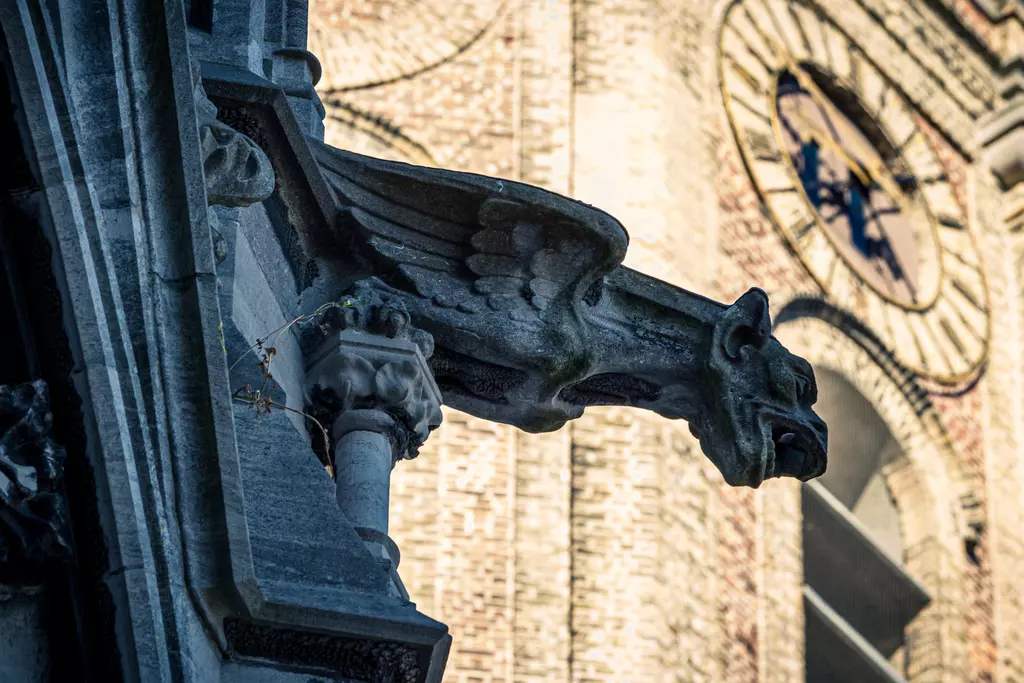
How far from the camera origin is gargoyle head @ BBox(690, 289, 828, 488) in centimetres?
520

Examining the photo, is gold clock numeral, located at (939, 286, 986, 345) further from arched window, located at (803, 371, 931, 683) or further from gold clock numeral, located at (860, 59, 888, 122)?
arched window, located at (803, 371, 931, 683)

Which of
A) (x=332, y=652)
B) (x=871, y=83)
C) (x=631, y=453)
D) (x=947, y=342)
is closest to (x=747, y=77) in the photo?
(x=871, y=83)

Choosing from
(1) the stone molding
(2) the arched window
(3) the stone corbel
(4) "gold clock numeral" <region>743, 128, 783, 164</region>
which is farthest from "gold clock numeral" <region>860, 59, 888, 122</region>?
(1) the stone molding

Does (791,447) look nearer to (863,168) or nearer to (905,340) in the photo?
(905,340)

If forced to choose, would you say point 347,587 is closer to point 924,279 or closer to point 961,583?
point 961,583

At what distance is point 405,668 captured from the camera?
4047mm

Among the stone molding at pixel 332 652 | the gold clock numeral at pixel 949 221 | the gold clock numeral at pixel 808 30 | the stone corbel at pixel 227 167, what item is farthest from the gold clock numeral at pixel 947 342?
the stone molding at pixel 332 652

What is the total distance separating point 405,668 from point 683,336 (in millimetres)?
1378

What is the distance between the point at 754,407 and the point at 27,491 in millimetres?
1897

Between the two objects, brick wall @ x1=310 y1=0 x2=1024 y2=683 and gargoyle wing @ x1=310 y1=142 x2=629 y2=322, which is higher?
brick wall @ x1=310 y1=0 x2=1024 y2=683

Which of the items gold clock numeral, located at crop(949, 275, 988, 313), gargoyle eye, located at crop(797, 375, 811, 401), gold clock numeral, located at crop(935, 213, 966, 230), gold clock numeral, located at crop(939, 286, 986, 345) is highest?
gold clock numeral, located at crop(935, 213, 966, 230)

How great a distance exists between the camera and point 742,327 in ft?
17.3

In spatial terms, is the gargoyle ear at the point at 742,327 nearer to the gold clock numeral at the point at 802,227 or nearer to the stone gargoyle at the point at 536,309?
the stone gargoyle at the point at 536,309

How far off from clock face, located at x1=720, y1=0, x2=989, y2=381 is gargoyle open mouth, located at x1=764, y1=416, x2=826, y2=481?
1079cm
